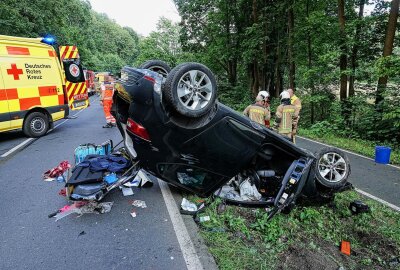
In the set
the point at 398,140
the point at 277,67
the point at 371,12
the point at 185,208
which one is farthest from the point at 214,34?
the point at 185,208

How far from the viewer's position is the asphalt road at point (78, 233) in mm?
2877

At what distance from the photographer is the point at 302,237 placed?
11.6 ft

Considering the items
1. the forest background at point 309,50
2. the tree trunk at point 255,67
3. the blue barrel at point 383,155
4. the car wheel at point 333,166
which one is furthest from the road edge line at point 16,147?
the tree trunk at point 255,67

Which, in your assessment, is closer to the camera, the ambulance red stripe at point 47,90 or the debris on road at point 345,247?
the debris on road at point 345,247

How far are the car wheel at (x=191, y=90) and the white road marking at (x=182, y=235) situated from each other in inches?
54.5

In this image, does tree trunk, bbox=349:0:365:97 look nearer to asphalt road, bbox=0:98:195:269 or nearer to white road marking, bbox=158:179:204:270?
white road marking, bbox=158:179:204:270

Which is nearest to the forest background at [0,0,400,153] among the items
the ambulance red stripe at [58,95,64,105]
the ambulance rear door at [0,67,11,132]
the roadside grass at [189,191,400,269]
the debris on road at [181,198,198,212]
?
the roadside grass at [189,191,400,269]

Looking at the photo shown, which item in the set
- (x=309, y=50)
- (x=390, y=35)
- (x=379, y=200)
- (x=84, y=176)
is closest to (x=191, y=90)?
(x=84, y=176)

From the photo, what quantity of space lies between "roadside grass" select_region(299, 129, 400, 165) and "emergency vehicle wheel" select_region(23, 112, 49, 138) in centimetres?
895

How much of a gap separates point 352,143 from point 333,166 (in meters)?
6.59

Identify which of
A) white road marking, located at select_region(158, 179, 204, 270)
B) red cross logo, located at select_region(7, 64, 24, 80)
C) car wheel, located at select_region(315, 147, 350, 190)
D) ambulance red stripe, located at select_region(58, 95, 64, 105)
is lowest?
white road marking, located at select_region(158, 179, 204, 270)

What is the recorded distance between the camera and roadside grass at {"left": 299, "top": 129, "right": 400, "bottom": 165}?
8.22 metres

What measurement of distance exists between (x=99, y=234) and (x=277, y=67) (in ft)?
53.3

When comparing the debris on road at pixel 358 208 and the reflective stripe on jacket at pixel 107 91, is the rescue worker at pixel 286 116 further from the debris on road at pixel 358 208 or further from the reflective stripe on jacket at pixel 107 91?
the reflective stripe on jacket at pixel 107 91
